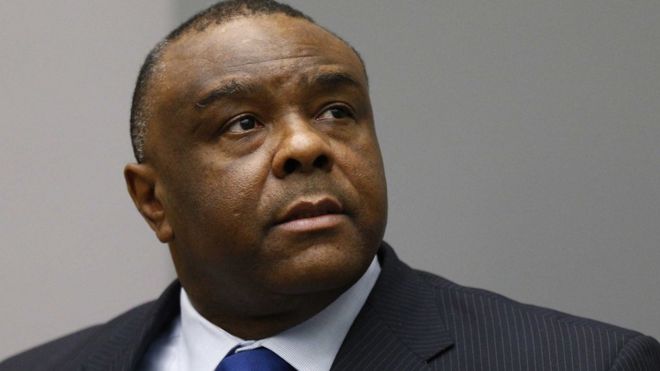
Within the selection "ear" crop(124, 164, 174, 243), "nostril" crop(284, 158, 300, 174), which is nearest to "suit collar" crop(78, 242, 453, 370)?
"ear" crop(124, 164, 174, 243)

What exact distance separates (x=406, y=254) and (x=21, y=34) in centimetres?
136

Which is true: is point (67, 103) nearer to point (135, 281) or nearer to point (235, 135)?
point (135, 281)

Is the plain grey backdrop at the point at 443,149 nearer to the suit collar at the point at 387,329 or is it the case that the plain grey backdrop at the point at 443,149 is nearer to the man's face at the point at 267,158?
the suit collar at the point at 387,329

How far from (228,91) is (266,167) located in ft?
0.58

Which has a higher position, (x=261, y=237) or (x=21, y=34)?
(x=21, y=34)

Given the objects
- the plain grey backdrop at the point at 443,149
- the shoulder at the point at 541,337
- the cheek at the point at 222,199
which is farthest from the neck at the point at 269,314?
the plain grey backdrop at the point at 443,149

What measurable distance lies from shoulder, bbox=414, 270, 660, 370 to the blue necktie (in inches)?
14.0

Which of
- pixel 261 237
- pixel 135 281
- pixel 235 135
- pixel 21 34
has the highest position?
pixel 21 34

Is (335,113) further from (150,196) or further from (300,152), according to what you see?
(150,196)

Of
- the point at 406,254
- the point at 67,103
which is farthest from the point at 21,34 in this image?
the point at 406,254

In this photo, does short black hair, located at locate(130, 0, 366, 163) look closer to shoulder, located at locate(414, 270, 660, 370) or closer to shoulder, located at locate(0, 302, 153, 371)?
shoulder, located at locate(0, 302, 153, 371)

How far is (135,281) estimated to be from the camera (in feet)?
12.4

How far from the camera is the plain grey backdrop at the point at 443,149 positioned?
129 inches

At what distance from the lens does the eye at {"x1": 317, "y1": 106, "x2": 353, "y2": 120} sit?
8.05 feet
